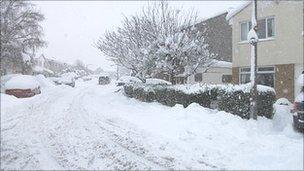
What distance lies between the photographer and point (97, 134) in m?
12.6

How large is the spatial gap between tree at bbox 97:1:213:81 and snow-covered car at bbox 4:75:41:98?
21.1 feet

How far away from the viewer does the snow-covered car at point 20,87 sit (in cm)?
1677

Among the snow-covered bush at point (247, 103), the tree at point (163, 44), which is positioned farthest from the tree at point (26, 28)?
the snow-covered bush at point (247, 103)

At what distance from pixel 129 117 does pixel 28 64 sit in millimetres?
25550

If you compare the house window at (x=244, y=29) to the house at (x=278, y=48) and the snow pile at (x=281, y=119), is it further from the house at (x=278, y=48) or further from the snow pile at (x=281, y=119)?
the snow pile at (x=281, y=119)

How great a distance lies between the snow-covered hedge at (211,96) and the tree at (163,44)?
1441mm

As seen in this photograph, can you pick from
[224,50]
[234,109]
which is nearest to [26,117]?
[234,109]

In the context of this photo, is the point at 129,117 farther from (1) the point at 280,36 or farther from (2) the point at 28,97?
(1) the point at 280,36

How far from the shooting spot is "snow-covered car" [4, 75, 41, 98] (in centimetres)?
1677

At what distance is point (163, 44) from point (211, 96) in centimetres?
598

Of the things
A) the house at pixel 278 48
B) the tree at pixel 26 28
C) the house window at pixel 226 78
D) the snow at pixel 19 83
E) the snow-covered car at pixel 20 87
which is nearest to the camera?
the snow-covered car at pixel 20 87

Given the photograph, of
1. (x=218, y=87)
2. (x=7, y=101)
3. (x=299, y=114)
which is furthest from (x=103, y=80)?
(x=299, y=114)

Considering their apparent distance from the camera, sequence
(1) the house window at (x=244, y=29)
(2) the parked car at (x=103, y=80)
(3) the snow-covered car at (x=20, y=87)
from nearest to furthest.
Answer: (3) the snow-covered car at (x=20, y=87) < (1) the house window at (x=244, y=29) < (2) the parked car at (x=103, y=80)

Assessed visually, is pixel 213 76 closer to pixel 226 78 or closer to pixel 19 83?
pixel 226 78
